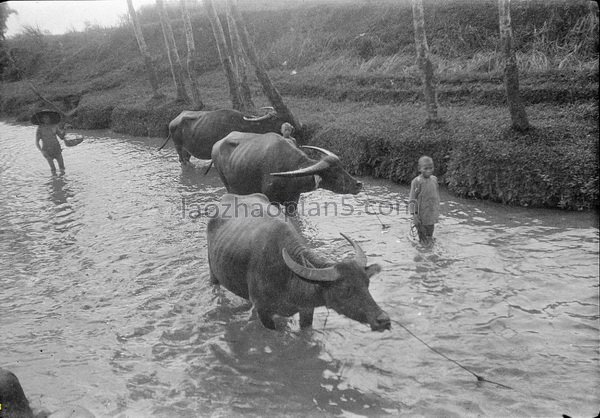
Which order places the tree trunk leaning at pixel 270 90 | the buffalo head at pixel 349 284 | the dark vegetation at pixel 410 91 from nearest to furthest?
the buffalo head at pixel 349 284, the dark vegetation at pixel 410 91, the tree trunk leaning at pixel 270 90

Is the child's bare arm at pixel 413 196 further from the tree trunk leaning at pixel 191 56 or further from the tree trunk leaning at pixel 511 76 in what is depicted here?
the tree trunk leaning at pixel 191 56

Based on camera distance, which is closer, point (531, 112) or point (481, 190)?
point (481, 190)

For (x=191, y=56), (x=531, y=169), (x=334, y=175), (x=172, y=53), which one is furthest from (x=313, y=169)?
(x=172, y=53)

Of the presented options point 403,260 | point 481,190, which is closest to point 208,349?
point 403,260

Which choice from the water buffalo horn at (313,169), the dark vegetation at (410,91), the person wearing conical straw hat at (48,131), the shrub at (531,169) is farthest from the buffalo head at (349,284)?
the person wearing conical straw hat at (48,131)

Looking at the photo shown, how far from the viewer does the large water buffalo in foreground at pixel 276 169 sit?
764 centimetres

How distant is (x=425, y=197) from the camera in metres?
7.05

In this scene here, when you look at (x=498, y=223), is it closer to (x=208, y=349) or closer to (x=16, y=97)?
(x=208, y=349)

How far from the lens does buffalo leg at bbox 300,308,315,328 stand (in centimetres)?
520

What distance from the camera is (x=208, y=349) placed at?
5418 millimetres

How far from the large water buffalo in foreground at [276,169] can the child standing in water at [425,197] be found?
0.89 metres

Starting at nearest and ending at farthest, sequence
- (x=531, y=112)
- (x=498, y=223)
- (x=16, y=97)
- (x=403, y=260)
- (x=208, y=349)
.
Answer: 1. (x=208, y=349)
2. (x=403, y=260)
3. (x=498, y=223)
4. (x=531, y=112)
5. (x=16, y=97)

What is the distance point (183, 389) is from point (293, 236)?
1.89 m

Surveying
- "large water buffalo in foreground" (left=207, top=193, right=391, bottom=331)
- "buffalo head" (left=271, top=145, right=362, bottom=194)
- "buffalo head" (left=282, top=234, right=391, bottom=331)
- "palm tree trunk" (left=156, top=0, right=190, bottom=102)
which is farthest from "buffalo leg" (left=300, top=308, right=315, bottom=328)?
"palm tree trunk" (left=156, top=0, right=190, bottom=102)
